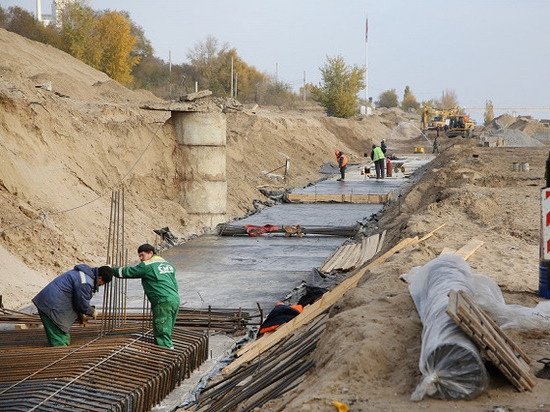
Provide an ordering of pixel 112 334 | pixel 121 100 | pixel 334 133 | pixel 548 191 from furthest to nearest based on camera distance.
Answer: pixel 334 133 < pixel 121 100 < pixel 112 334 < pixel 548 191

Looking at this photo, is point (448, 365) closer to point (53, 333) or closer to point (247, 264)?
point (53, 333)

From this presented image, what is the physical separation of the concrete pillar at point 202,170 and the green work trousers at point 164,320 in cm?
1248

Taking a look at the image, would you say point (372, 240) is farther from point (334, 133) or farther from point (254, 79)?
Result: point (254, 79)

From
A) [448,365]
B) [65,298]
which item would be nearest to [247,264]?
[65,298]

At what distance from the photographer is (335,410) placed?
4.08 m

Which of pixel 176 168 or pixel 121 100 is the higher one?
pixel 121 100

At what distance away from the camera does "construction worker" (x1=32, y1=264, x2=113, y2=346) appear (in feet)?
24.8

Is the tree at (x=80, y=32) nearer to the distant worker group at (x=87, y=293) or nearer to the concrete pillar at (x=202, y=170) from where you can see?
the concrete pillar at (x=202, y=170)

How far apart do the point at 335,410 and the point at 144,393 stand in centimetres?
336

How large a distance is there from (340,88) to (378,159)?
35951 mm

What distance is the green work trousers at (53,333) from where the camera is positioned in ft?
25.1

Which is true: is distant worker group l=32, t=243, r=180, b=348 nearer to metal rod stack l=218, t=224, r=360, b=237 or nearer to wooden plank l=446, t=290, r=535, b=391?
wooden plank l=446, t=290, r=535, b=391

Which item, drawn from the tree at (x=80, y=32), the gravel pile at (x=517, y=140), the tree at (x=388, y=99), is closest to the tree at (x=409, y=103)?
the tree at (x=388, y=99)

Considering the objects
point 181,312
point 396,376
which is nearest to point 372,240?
point 181,312
